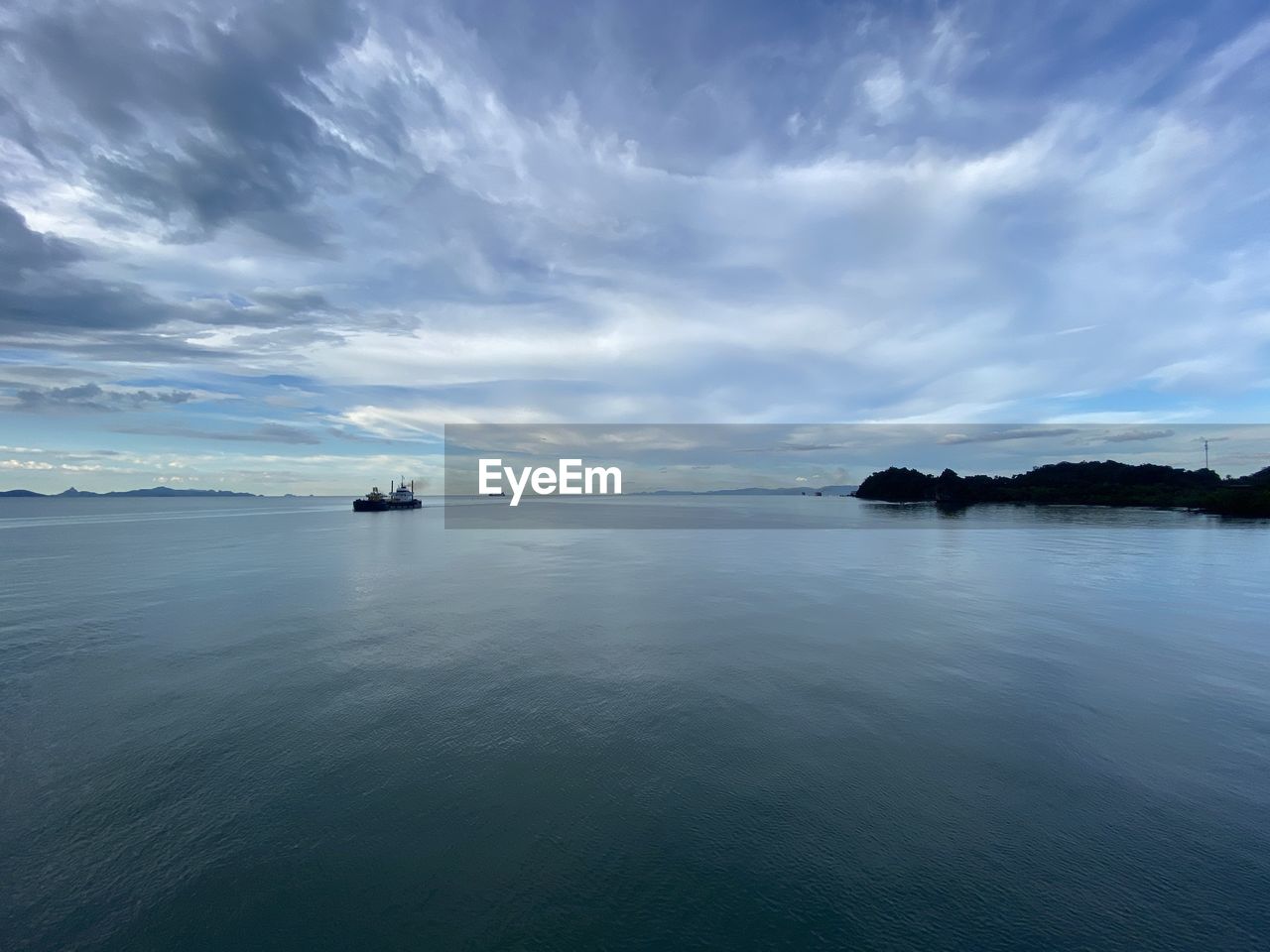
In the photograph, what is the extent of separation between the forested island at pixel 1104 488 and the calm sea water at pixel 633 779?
253 feet

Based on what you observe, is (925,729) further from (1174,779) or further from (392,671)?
(392,671)

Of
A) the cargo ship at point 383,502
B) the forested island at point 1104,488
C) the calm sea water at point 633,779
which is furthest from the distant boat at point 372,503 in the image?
the forested island at point 1104,488

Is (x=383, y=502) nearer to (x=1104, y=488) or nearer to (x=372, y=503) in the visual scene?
(x=372, y=503)

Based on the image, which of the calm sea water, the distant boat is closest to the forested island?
the calm sea water

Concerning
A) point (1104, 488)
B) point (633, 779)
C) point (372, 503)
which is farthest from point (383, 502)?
point (1104, 488)

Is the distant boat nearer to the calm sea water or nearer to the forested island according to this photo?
the calm sea water

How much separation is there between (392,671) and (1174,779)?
42.6 ft

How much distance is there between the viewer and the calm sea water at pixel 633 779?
17.1 ft

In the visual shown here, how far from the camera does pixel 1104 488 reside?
321 feet

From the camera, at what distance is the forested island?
70988 mm

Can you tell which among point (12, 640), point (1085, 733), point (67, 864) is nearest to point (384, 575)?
point (12, 640)

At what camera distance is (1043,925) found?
510 cm

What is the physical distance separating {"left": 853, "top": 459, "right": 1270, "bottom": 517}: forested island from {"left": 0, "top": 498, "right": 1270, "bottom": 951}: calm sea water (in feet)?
253

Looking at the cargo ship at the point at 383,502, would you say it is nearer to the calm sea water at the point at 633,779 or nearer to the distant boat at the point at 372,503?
the distant boat at the point at 372,503
